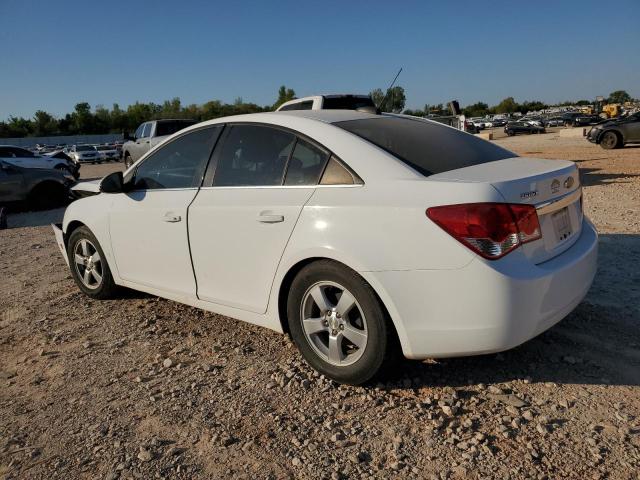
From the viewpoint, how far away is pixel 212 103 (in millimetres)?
119312

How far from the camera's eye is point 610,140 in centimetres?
2027

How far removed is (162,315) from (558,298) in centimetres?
313

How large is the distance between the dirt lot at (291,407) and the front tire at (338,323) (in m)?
0.16

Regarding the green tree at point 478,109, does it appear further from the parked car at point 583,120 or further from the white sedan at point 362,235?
the white sedan at point 362,235

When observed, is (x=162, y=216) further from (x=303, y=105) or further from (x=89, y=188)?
(x=303, y=105)

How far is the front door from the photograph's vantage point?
3.71 metres

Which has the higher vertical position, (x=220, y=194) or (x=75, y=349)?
(x=220, y=194)

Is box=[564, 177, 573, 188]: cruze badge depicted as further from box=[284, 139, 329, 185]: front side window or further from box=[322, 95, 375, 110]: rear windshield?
box=[322, 95, 375, 110]: rear windshield

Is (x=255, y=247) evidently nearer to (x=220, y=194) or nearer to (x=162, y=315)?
(x=220, y=194)

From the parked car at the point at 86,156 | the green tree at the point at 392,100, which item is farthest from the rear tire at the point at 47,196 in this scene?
the parked car at the point at 86,156

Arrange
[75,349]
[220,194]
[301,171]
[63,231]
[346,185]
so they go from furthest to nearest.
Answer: [63,231] → [75,349] → [220,194] → [301,171] → [346,185]

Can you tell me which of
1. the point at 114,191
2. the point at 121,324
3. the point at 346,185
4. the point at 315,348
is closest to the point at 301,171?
the point at 346,185

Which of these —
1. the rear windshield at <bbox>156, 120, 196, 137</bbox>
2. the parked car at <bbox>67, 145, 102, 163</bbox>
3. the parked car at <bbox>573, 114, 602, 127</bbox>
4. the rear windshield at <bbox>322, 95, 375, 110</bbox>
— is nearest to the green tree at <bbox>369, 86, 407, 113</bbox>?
the rear windshield at <bbox>322, 95, 375, 110</bbox>

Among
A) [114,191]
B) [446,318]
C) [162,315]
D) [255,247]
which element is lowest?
[162,315]
